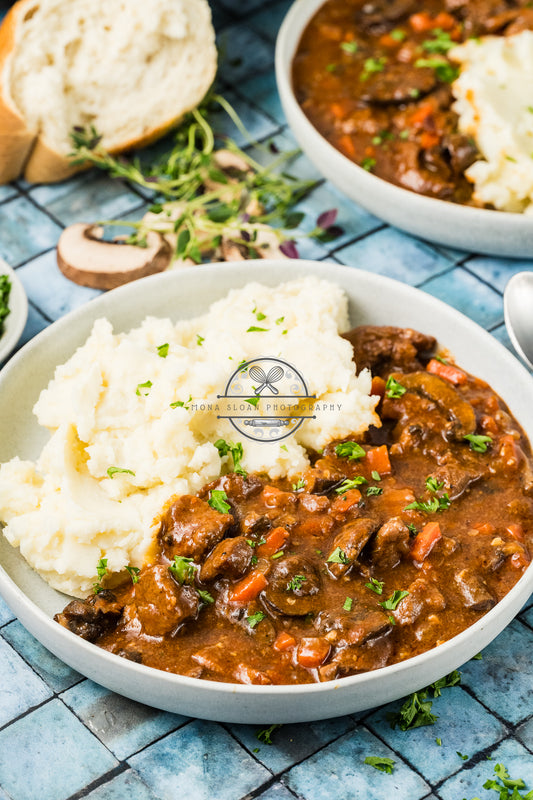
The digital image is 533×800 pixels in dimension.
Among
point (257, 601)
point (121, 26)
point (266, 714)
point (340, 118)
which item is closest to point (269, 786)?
point (266, 714)

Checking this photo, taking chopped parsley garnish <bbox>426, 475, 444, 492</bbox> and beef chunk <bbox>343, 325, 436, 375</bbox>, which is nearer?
chopped parsley garnish <bbox>426, 475, 444, 492</bbox>

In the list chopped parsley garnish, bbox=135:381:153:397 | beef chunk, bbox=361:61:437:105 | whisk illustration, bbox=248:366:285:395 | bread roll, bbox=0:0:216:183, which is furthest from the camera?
beef chunk, bbox=361:61:437:105

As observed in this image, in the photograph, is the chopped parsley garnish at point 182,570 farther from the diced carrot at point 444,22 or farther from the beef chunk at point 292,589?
the diced carrot at point 444,22

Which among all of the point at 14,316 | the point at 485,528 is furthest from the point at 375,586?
the point at 14,316

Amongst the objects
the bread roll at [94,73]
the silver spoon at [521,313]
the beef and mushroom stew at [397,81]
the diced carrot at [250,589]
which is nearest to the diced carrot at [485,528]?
the diced carrot at [250,589]

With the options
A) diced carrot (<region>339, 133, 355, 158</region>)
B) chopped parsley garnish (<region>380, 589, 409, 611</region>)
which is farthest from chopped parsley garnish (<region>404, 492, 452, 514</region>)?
diced carrot (<region>339, 133, 355, 158</region>)

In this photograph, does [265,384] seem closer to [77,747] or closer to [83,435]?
[83,435]

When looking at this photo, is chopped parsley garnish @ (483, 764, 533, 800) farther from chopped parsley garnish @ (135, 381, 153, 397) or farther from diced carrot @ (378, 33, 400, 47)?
diced carrot @ (378, 33, 400, 47)

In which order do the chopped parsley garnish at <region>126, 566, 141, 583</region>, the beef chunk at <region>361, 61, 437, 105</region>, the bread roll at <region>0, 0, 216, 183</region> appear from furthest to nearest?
the beef chunk at <region>361, 61, 437, 105</region>, the bread roll at <region>0, 0, 216, 183</region>, the chopped parsley garnish at <region>126, 566, 141, 583</region>
